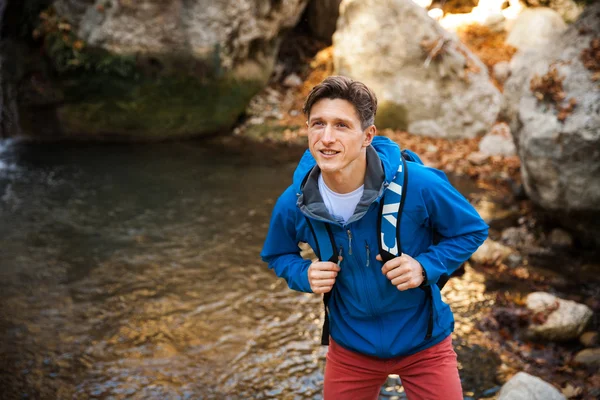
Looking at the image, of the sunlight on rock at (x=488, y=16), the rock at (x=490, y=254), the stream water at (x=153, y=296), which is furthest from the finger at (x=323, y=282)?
the sunlight on rock at (x=488, y=16)

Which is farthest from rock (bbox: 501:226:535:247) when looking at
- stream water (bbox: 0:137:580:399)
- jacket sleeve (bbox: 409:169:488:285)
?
jacket sleeve (bbox: 409:169:488:285)

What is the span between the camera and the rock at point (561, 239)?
692 cm

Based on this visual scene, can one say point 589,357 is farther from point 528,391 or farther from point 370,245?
point 370,245

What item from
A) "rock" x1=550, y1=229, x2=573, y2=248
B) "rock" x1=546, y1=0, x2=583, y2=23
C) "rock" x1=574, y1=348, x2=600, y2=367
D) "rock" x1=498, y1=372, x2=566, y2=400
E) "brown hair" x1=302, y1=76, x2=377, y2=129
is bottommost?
"rock" x1=574, y1=348, x2=600, y2=367

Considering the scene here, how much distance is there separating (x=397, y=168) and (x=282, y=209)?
60 centimetres

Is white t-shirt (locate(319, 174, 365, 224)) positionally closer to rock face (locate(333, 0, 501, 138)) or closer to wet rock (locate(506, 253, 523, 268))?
wet rock (locate(506, 253, 523, 268))

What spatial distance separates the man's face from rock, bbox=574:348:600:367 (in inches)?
131

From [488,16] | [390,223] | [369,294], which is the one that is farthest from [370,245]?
[488,16]

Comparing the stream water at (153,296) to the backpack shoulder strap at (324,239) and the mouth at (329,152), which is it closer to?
the backpack shoulder strap at (324,239)

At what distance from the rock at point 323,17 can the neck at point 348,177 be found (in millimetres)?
12547

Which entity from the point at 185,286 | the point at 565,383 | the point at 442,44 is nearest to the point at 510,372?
the point at 565,383

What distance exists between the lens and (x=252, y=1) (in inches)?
446

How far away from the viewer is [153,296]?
6008 millimetres

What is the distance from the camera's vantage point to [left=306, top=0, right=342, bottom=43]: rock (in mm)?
14422
